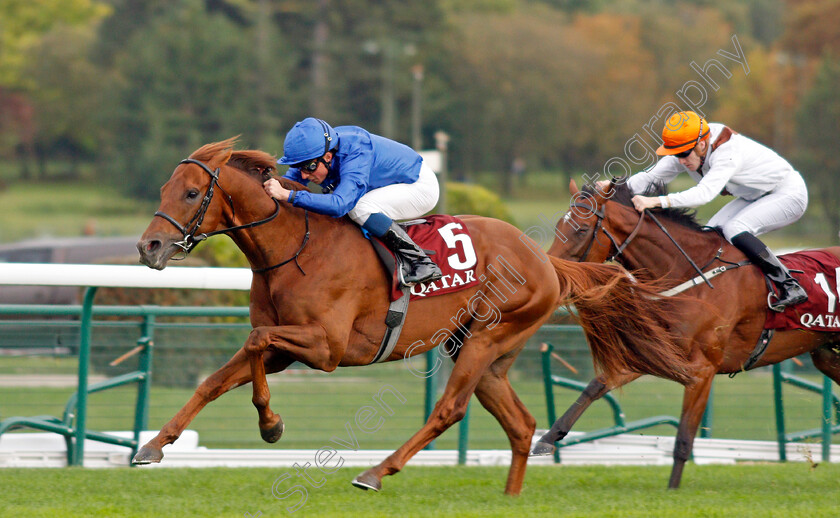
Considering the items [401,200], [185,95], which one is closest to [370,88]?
[185,95]

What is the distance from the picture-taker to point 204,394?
4.34m

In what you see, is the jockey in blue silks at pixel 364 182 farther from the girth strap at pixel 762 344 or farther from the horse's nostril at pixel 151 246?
the girth strap at pixel 762 344

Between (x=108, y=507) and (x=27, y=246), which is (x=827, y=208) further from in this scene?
(x=108, y=507)

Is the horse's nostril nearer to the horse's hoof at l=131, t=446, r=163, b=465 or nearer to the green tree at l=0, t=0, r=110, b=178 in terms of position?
the horse's hoof at l=131, t=446, r=163, b=465

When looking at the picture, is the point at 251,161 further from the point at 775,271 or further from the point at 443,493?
the point at 775,271

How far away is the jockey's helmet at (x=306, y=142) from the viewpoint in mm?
4492

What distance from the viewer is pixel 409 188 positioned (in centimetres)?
491

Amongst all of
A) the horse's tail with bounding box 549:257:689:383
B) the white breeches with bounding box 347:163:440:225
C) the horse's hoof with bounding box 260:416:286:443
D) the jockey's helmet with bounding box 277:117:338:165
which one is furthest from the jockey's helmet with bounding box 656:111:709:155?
the horse's hoof with bounding box 260:416:286:443

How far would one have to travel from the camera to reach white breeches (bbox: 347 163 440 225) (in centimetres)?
472

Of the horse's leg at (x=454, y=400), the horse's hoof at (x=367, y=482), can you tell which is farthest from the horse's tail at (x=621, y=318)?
the horse's hoof at (x=367, y=482)

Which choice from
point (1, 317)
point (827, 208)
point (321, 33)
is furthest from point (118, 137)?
point (1, 317)

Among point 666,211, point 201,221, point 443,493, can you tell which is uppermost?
point 201,221

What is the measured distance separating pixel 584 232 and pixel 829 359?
5.62 feet

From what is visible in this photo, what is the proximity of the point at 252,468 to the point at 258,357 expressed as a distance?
155cm
